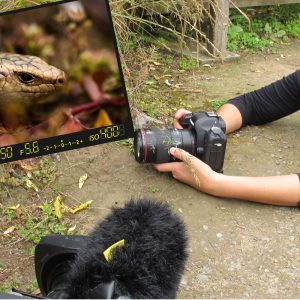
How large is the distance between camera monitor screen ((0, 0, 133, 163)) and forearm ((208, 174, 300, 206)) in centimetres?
79

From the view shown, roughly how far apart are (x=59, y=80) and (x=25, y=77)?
0.09 metres

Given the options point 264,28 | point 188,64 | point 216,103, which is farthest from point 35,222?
point 264,28

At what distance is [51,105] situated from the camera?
4.38 feet

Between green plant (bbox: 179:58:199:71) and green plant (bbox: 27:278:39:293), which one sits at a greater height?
green plant (bbox: 27:278:39:293)

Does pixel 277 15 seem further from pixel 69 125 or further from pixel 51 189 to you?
pixel 69 125

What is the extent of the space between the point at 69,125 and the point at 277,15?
11.7 ft

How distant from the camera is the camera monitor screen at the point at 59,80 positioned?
125 centimetres

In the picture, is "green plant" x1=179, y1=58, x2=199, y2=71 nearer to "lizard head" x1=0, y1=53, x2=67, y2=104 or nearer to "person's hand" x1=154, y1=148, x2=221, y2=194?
"person's hand" x1=154, y1=148, x2=221, y2=194

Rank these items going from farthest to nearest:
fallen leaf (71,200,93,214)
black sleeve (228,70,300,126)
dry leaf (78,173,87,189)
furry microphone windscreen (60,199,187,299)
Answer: black sleeve (228,70,300,126)
dry leaf (78,173,87,189)
fallen leaf (71,200,93,214)
furry microphone windscreen (60,199,187,299)

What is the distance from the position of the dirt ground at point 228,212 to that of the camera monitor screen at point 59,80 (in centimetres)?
35

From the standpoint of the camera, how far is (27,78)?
132cm

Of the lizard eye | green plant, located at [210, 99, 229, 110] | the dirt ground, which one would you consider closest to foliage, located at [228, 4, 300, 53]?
green plant, located at [210, 99, 229, 110]

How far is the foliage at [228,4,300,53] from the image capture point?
393cm
